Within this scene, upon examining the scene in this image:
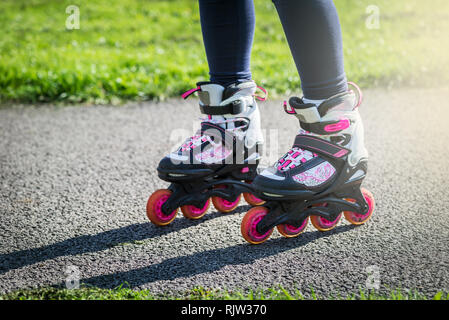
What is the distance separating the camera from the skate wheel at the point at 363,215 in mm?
1984

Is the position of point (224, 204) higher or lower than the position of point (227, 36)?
lower

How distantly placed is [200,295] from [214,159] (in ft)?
2.17

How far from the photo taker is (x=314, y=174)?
1.84 m

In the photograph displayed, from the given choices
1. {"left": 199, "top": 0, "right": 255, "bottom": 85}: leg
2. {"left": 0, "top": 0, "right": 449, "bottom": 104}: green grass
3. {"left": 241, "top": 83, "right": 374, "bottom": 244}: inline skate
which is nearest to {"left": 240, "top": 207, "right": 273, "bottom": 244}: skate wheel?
{"left": 241, "top": 83, "right": 374, "bottom": 244}: inline skate

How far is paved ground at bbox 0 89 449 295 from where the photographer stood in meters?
1.67

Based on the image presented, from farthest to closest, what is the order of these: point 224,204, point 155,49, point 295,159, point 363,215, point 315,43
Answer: point 155,49
point 224,204
point 363,215
point 295,159
point 315,43

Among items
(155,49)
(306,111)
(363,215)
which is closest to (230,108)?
(306,111)

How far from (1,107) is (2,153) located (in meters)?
1.06

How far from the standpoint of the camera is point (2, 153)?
3027mm

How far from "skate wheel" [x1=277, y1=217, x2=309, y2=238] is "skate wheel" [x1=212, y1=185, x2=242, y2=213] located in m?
0.33

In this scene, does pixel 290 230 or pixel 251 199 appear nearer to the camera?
pixel 290 230

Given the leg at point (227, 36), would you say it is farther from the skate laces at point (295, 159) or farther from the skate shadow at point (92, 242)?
the skate shadow at point (92, 242)

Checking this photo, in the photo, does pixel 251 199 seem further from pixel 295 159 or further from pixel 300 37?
pixel 300 37

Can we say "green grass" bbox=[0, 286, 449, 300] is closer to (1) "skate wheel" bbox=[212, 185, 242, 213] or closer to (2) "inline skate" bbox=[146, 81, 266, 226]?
(2) "inline skate" bbox=[146, 81, 266, 226]
